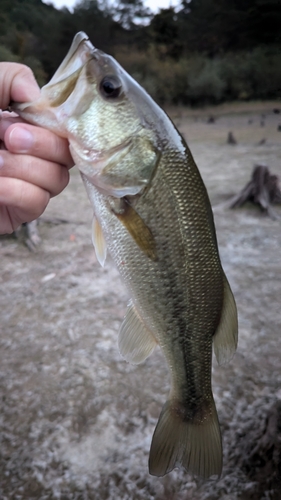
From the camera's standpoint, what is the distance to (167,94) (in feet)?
68.6

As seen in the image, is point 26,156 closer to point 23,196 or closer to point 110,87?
point 23,196

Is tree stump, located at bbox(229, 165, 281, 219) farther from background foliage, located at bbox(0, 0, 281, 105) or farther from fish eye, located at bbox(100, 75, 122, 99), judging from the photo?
background foliage, located at bbox(0, 0, 281, 105)

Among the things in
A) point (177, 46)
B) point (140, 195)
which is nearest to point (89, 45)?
point (140, 195)

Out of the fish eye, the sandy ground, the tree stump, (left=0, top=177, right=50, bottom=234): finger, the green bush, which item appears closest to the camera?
the fish eye

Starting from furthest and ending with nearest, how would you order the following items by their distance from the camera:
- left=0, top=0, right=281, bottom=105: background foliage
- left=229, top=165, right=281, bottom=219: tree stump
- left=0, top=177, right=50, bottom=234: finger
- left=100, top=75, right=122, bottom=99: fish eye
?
1. left=0, top=0, right=281, bottom=105: background foliage
2. left=229, top=165, right=281, bottom=219: tree stump
3. left=0, top=177, right=50, bottom=234: finger
4. left=100, top=75, right=122, bottom=99: fish eye

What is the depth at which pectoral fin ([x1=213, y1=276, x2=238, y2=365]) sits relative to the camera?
1.40m

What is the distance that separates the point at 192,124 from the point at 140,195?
1860 centimetres

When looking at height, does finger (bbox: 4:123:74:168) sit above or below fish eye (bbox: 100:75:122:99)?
below

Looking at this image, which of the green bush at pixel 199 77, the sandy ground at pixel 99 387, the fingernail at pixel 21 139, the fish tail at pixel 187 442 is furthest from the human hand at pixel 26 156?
the green bush at pixel 199 77

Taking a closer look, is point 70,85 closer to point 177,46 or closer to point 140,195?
point 140,195

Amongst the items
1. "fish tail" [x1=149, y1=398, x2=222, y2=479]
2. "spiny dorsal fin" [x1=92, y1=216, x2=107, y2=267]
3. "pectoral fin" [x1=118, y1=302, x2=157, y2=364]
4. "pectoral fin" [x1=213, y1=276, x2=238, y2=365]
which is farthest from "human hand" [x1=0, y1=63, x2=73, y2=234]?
"fish tail" [x1=149, y1=398, x2=222, y2=479]

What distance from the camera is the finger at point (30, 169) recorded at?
4.36ft

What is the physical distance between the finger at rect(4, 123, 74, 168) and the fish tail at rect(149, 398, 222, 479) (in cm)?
105

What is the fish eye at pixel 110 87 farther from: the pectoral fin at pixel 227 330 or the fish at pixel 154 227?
the pectoral fin at pixel 227 330
